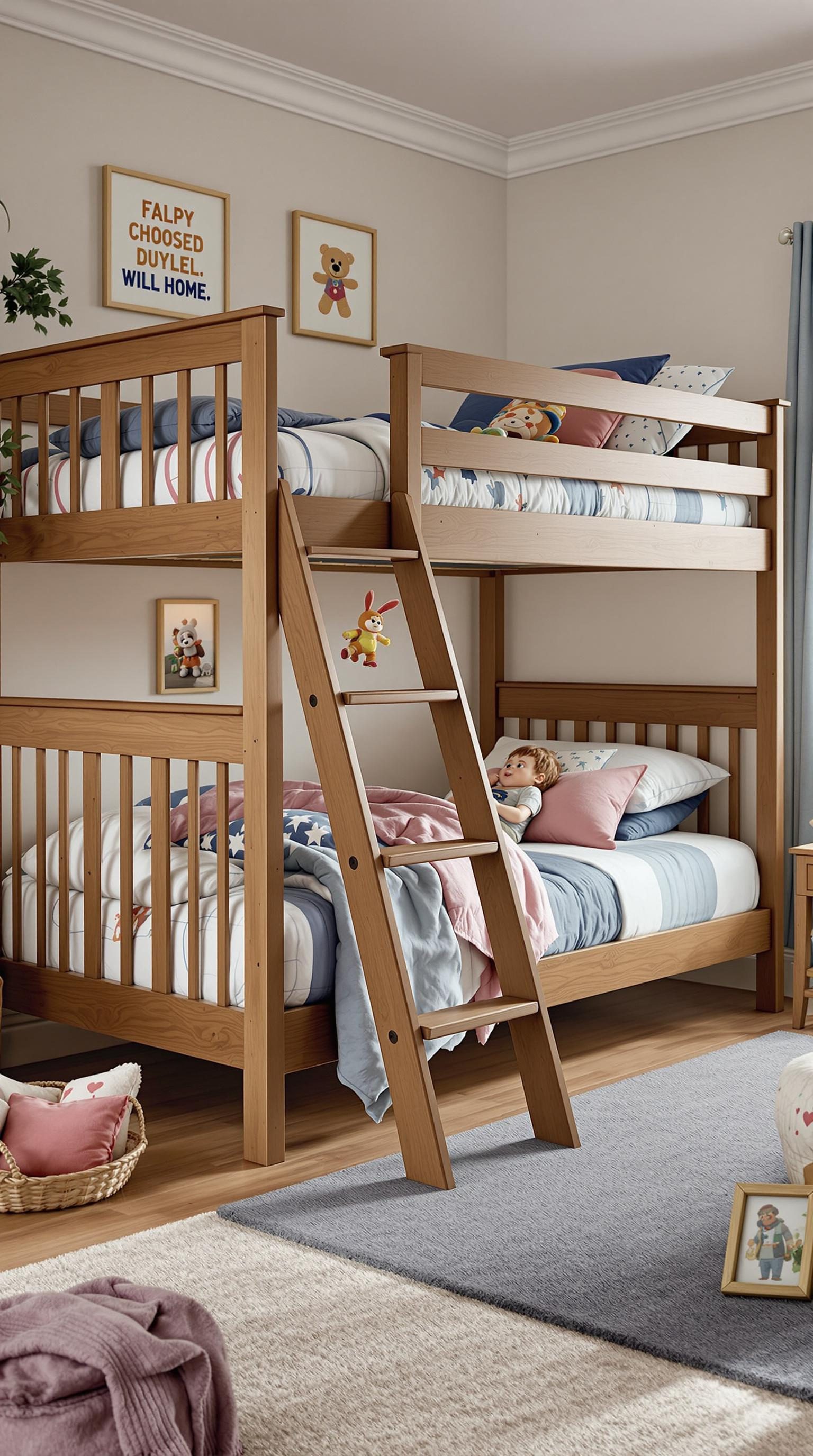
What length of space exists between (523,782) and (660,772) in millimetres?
431

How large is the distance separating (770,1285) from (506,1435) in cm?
59

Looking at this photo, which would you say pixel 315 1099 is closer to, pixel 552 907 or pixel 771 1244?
pixel 552 907

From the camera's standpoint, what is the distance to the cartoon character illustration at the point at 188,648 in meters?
4.18

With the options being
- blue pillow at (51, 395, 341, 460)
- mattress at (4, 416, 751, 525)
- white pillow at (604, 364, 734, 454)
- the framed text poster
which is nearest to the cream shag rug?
mattress at (4, 416, 751, 525)

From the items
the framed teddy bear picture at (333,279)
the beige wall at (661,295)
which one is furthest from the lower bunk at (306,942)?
the framed teddy bear picture at (333,279)

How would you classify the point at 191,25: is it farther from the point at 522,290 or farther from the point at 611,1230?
the point at 611,1230

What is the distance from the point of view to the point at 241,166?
435cm

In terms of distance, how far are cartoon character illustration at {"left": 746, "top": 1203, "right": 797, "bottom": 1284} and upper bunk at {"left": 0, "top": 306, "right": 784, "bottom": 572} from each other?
1448mm

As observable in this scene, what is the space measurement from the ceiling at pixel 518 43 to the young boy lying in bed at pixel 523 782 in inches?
79.4

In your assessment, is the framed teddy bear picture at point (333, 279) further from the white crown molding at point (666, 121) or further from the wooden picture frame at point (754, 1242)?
the wooden picture frame at point (754, 1242)

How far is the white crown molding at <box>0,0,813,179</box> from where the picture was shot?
154 inches

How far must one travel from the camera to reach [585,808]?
4.19 m

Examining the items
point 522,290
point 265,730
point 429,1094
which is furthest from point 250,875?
point 522,290

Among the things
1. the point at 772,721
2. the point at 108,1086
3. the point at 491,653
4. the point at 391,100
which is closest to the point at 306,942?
the point at 108,1086
